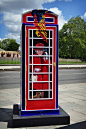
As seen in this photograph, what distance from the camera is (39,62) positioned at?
167 inches

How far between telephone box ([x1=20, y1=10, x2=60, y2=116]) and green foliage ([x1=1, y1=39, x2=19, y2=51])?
11860 centimetres

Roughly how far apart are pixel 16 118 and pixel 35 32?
6.50 feet

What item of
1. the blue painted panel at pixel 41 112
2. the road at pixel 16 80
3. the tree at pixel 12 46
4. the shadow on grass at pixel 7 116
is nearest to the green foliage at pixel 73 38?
the road at pixel 16 80

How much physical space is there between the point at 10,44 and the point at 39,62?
403 ft

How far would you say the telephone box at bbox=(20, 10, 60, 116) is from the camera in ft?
13.4

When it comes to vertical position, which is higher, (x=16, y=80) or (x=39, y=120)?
(x=39, y=120)

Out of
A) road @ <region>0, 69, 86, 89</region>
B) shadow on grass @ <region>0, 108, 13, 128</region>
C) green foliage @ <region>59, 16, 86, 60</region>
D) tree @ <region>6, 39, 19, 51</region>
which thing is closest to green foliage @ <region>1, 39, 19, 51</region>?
tree @ <region>6, 39, 19, 51</region>

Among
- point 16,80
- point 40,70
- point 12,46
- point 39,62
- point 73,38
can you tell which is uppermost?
point 12,46

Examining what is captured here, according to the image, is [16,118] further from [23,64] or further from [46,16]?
[46,16]

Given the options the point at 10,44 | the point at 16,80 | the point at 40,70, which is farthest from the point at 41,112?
the point at 10,44

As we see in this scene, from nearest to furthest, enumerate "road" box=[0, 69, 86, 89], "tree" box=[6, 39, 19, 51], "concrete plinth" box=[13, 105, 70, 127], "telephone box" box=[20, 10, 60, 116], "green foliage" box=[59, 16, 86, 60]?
"concrete plinth" box=[13, 105, 70, 127] < "telephone box" box=[20, 10, 60, 116] < "road" box=[0, 69, 86, 89] < "green foliage" box=[59, 16, 86, 60] < "tree" box=[6, 39, 19, 51]

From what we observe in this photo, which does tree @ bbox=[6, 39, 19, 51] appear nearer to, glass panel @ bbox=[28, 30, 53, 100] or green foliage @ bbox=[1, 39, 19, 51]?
green foliage @ bbox=[1, 39, 19, 51]

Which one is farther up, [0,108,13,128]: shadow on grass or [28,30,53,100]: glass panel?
[28,30,53,100]: glass panel

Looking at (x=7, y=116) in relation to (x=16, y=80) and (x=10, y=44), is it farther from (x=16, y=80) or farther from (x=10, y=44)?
(x=10, y=44)
